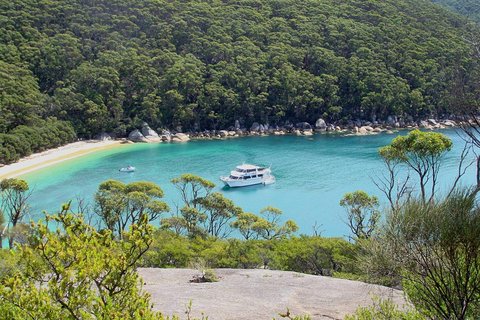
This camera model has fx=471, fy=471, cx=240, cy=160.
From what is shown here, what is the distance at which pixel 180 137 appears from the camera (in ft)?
203

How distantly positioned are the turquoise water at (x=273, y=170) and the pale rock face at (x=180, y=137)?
1.75 meters

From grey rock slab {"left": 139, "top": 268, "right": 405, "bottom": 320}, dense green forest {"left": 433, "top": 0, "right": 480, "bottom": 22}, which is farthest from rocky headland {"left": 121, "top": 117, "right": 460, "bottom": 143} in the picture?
dense green forest {"left": 433, "top": 0, "right": 480, "bottom": 22}

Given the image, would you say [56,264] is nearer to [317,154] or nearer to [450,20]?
[317,154]

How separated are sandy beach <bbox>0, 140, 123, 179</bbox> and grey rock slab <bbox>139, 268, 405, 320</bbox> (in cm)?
3344

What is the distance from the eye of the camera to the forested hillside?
200ft

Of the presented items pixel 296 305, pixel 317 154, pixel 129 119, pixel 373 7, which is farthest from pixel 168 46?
pixel 296 305

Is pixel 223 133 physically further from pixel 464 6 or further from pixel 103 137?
pixel 464 6

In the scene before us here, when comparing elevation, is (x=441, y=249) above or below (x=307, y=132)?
above

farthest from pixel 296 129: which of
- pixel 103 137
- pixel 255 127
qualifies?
pixel 103 137

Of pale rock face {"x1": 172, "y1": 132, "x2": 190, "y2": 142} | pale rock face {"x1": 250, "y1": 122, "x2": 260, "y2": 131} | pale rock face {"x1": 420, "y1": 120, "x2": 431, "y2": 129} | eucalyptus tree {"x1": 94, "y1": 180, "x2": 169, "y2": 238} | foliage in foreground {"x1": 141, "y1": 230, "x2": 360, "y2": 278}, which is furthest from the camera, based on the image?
pale rock face {"x1": 420, "y1": 120, "x2": 431, "y2": 129}

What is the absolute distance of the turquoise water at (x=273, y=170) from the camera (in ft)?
114

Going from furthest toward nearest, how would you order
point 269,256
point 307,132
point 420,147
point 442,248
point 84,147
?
1. point 307,132
2. point 84,147
3. point 420,147
4. point 269,256
5. point 442,248

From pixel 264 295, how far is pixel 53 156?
140 ft

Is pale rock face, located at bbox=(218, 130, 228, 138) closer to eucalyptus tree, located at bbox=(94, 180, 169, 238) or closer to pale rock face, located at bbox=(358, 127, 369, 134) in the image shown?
pale rock face, located at bbox=(358, 127, 369, 134)
